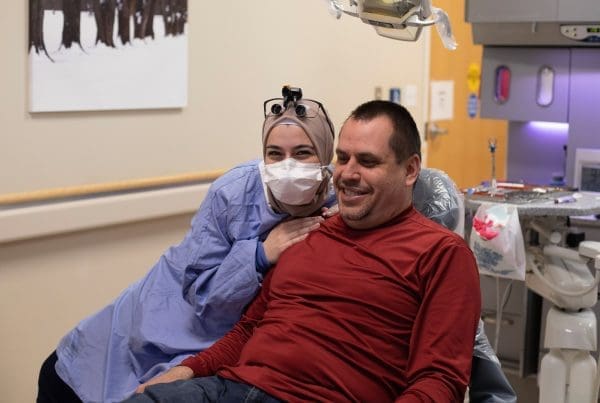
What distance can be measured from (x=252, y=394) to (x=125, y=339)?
59cm

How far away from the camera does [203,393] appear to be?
1.86 meters

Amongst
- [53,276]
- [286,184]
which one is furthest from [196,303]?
[53,276]

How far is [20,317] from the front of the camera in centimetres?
285

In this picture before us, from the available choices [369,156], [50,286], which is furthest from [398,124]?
[50,286]

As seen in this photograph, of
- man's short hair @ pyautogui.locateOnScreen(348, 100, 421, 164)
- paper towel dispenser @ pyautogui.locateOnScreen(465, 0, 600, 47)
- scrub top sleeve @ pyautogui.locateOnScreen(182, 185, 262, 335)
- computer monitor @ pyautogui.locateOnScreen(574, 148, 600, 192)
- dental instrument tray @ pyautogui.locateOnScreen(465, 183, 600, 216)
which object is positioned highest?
paper towel dispenser @ pyautogui.locateOnScreen(465, 0, 600, 47)

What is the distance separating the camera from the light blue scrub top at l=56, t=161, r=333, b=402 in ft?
6.89

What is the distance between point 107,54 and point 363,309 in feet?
4.92

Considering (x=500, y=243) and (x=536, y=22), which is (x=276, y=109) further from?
(x=536, y=22)

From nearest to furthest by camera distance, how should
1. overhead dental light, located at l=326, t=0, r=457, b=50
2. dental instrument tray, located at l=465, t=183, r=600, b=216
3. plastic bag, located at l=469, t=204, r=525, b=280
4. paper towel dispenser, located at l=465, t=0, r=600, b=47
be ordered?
overhead dental light, located at l=326, t=0, r=457, b=50
plastic bag, located at l=469, t=204, r=525, b=280
dental instrument tray, located at l=465, t=183, r=600, b=216
paper towel dispenser, located at l=465, t=0, r=600, b=47

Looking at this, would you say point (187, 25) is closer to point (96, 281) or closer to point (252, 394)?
point (96, 281)

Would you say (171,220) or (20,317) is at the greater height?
(171,220)

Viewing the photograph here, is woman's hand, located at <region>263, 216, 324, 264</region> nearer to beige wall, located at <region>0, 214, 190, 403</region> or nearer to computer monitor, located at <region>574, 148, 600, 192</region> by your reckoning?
beige wall, located at <region>0, 214, 190, 403</region>

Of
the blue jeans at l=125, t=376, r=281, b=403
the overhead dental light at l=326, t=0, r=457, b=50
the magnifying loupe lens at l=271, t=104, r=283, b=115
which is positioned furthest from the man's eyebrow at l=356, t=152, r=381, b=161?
the blue jeans at l=125, t=376, r=281, b=403

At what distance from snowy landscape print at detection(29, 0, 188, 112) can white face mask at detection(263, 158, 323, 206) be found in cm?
105
